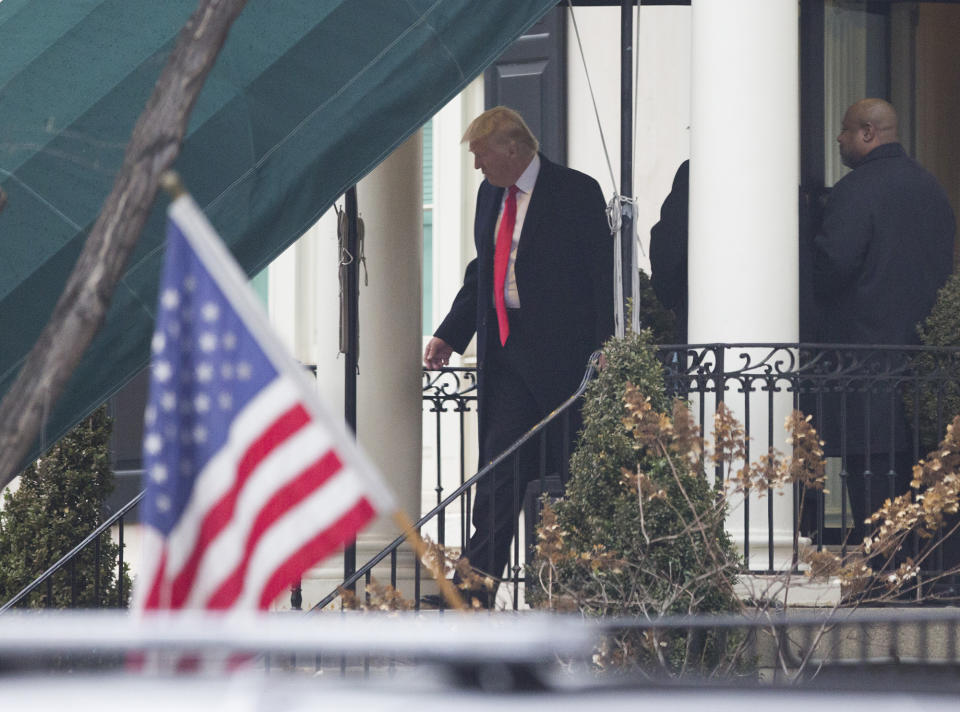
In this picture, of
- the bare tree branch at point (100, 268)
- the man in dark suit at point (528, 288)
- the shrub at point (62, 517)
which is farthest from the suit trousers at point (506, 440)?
the bare tree branch at point (100, 268)

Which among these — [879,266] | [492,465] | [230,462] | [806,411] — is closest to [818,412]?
[806,411]

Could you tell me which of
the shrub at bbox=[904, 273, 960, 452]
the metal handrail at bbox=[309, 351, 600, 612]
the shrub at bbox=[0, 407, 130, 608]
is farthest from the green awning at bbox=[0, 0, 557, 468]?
the shrub at bbox=[0, 407, 130, 608]

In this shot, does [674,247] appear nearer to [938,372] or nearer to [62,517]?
Result: [938,372]

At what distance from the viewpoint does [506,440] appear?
→ 7.41 metres

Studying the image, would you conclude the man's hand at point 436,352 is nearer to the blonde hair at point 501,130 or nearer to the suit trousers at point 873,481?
the blonde hair at point 501,130

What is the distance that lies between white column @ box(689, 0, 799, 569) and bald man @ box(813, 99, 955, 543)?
28 centimetres

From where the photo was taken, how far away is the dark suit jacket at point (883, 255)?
729 centimetres

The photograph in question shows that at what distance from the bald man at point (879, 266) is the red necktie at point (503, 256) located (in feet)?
4.74

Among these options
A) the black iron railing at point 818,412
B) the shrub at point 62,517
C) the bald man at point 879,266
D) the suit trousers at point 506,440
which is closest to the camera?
the black iron railing at point 818,412

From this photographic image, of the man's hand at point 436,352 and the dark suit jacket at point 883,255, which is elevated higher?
the dark suit jacket at point 883,255

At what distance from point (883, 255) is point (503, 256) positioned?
1.75 metres

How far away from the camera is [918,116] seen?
9.69 metres

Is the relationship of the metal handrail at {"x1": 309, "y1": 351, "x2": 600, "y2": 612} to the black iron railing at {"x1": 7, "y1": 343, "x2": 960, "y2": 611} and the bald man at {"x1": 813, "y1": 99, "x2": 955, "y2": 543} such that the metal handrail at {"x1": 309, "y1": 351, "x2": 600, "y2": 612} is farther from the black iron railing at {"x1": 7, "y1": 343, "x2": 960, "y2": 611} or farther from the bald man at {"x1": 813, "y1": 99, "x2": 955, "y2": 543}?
the bald man at {"x1": 813, "y1": 99, "x2": 955, "y2": 543}

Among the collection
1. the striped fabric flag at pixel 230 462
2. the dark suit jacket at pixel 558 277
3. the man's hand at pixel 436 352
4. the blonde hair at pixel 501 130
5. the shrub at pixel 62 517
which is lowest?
the shrub at pixel 62 517
